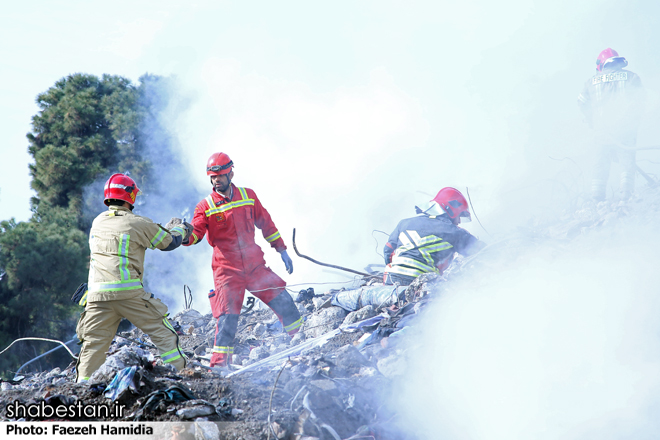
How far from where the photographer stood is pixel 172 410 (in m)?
2.79

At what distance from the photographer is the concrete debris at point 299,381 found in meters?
2.81

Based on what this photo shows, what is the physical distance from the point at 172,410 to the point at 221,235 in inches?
82.8

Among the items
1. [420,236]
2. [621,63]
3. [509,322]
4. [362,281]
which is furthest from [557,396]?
[621,63]

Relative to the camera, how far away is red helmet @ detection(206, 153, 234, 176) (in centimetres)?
464

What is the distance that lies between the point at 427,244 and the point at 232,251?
196 centimetres

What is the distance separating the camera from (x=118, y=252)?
362 cm

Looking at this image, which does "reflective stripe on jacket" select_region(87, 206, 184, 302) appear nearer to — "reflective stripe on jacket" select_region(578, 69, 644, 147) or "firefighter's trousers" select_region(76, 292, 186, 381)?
"firefighter's trousers" select_region(76, 292, 186, 381)

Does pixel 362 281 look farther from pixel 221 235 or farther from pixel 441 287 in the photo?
pixel 221 235

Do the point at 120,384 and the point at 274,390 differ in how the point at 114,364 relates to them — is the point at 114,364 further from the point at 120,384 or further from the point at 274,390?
the point at 274,390

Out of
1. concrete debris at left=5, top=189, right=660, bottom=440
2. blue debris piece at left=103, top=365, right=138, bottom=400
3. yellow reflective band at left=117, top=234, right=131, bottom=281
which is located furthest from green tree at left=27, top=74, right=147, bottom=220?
blue debris piece at left=103, top=365, right=138, bottom=400

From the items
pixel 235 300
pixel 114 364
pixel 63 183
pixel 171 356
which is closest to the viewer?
pixel 114 364

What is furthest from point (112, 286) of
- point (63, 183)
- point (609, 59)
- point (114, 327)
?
point (63, 183)

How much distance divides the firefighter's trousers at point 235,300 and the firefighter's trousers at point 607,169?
14.1 ft

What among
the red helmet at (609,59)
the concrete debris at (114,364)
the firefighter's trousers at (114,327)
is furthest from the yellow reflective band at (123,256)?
the red helmet at (609,59)
